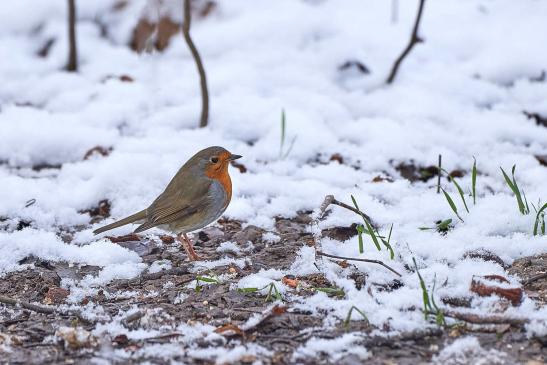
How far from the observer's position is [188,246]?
4547mm

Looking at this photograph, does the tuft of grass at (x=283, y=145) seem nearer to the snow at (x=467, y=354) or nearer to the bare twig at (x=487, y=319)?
the bare twig at (x=487, y=319)

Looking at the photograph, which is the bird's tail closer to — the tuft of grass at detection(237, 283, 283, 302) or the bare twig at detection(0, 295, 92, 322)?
the bare twig at detection(0, 295, 92, 322)

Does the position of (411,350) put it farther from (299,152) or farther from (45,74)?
(45,74)

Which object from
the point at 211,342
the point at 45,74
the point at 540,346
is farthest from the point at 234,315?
the point at 45,74

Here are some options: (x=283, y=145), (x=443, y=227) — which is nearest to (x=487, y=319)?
(x=443, y=227)

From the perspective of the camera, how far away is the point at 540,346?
10.3ft

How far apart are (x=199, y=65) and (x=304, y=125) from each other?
94 cm

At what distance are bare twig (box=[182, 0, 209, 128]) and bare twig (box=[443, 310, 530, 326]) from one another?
309 centimetres

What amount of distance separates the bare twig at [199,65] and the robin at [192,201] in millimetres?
1187

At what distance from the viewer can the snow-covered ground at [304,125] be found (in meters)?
4.21

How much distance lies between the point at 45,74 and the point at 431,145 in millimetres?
3530

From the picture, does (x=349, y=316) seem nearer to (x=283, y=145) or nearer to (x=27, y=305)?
(x=27, y=305)

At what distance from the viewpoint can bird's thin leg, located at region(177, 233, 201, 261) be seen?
4.40 meters

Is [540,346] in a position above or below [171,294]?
above
